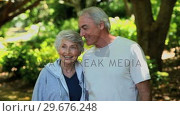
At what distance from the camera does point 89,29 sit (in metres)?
3.05

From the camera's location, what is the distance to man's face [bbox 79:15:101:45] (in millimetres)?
3051

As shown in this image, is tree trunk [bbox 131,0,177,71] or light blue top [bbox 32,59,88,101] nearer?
light blue top [bbox 32,59,88,101]

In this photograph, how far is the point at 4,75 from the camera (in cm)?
1398

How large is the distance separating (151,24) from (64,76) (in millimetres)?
6131

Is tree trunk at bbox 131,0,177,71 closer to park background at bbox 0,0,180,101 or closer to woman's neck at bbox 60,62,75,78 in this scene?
park background at bbox 0,0,180,101

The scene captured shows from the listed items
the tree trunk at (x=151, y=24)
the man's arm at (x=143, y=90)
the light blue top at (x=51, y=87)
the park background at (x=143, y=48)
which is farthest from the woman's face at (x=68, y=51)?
the tree trunk at (x=151, y=24)

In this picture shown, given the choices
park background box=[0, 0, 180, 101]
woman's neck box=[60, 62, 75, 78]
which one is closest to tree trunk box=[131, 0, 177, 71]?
park background box=[0, 0, 180, 101]

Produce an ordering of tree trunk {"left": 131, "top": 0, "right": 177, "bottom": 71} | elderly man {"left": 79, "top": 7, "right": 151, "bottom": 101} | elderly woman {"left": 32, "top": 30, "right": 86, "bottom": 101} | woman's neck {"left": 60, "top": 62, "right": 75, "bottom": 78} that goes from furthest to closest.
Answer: tree trunk {"left": 131, "top": 0, "right": 177, "bottom": 71}, woman's neck {"left": 60, "top": 62, "right": 75, "bottom": 78}, elderly woman {"left": 32, "top": 30, "right": 86, "bottom": 101}, elderly man {"left": 79, "top": 7, "right": 151, "bottom": 101}

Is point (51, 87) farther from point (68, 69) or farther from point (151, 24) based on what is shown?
point (151, 24)

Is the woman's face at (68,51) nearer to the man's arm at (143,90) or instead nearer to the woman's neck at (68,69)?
the woman's neck at (68,69)

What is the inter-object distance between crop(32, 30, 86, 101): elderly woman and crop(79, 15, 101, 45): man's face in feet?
0.47

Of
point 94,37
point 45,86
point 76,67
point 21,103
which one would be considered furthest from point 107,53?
point 21,103

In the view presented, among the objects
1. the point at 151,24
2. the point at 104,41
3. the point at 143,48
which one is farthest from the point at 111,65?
the point at 143,48

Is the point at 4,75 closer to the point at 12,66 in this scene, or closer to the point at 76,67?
the point at 12,66
